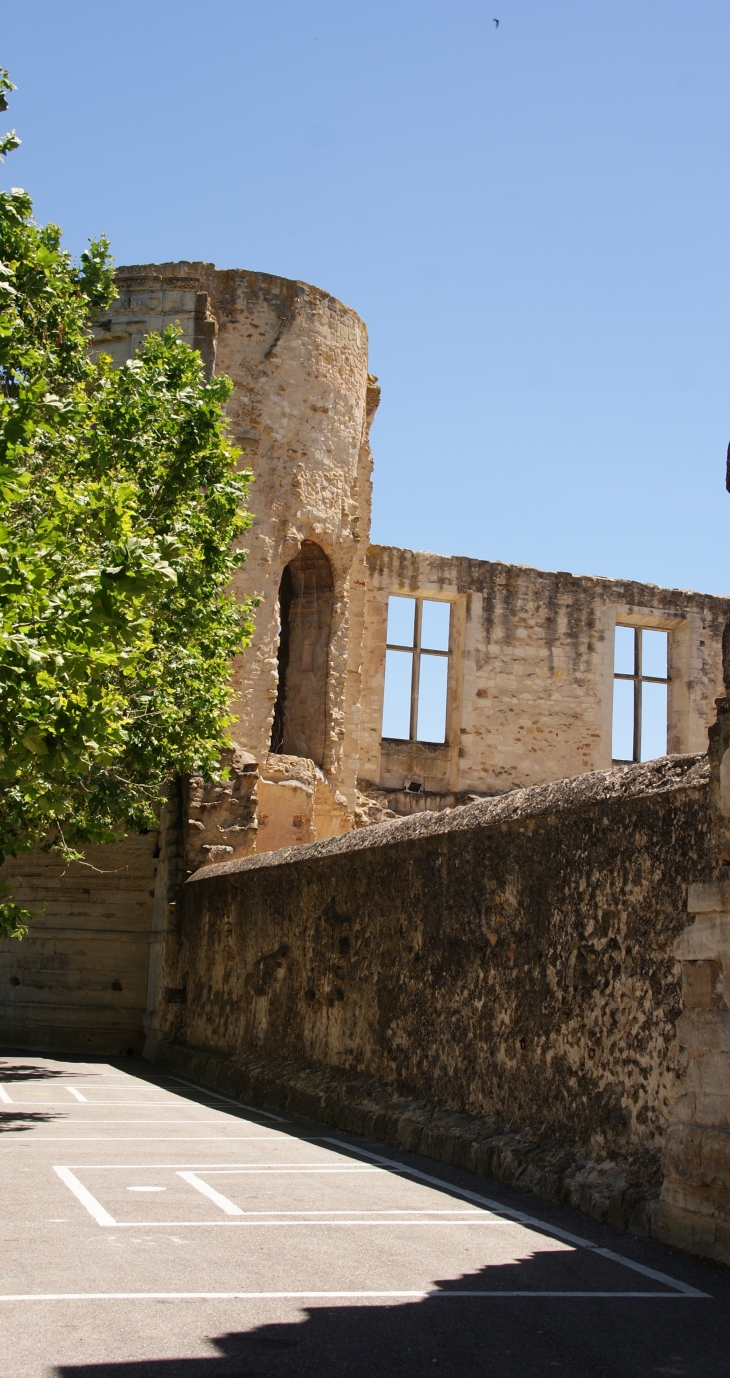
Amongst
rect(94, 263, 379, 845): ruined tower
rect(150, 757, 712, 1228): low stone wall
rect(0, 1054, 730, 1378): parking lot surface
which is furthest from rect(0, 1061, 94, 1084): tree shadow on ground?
rect(94, 263, 379, 845): ruined tower

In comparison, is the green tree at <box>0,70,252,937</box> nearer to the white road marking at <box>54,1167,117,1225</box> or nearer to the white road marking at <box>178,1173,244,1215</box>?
the white road marking at <box>54,1167,117,1225</box>

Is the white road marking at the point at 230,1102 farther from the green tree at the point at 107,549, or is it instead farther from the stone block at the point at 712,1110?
the stone block at the point at 712,1110

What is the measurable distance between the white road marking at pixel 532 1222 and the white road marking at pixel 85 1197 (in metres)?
1.45

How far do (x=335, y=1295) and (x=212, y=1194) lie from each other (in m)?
1.94

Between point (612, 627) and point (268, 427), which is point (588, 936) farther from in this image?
point (612, 627)

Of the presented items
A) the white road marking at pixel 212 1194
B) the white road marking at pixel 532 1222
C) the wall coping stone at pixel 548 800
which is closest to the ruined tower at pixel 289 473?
the wall coping stone at pixel 548 800

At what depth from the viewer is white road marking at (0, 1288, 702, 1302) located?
12.6 ft

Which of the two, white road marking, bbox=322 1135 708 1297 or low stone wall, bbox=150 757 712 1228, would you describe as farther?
low stone wall, bbox=150 757 712 1228

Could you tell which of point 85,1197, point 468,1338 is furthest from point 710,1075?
point 85,1197

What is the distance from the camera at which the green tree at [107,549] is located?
7.04 meters

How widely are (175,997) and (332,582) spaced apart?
819cm

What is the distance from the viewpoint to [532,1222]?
5.14m

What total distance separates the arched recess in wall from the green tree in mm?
6229

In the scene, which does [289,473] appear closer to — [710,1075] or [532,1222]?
[532,1222]
